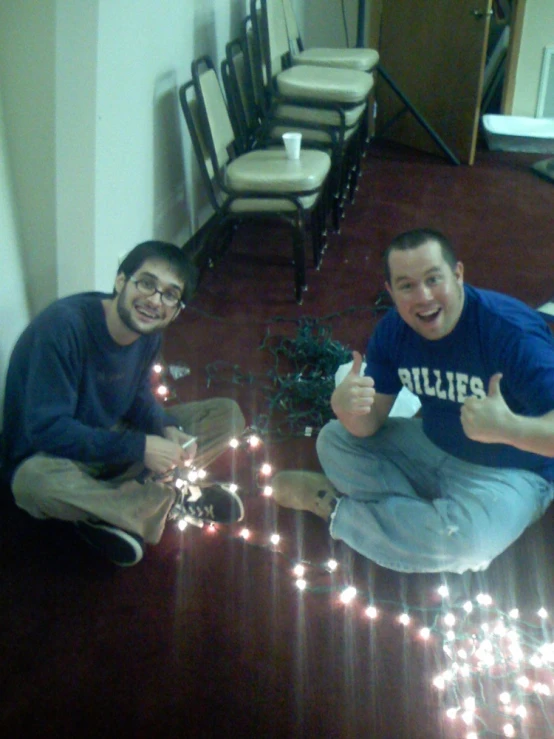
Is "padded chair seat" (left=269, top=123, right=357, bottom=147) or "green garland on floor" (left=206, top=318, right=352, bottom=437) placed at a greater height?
"padded chair seat" (left=269, top=123, right=357, bottom=147)

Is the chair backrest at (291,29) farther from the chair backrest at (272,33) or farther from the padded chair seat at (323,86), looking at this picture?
the padded chair seat at (323,86)

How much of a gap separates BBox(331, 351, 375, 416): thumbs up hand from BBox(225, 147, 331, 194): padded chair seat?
138 centimetres

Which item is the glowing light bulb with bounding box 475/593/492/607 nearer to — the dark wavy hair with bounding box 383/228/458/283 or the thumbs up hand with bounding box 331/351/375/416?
the thumbs up hand with bounding box 331/351/375/416

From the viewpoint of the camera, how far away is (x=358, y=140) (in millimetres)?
3998

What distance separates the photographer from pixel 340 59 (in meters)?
3.47

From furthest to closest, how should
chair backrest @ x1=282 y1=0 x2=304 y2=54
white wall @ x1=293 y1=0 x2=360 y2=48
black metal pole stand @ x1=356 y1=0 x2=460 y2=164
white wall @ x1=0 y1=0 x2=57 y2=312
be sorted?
white wall @ x1=293 y1=0 x2=360 y2=48, black metal pole stand @ x1=356 y1=0 x2=460 y2=164, chair backrest @ x1=282 y1=0 x2=304 y2=54, white wall @ x1=0 y1=0 x2=57 y2=312

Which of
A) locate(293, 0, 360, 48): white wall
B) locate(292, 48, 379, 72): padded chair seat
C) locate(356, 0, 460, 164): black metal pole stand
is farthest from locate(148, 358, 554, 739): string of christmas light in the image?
locate(293, 0, 360, 48): white wall

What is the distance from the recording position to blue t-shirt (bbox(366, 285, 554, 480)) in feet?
4.65

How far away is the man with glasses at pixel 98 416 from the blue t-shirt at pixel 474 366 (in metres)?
0.51

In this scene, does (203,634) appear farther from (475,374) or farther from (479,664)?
(475,374)

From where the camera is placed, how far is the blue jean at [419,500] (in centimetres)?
154

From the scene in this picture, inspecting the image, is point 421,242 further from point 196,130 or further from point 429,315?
point 196,130

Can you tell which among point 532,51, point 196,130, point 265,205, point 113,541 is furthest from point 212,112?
point 532,51

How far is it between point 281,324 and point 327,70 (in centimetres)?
137
